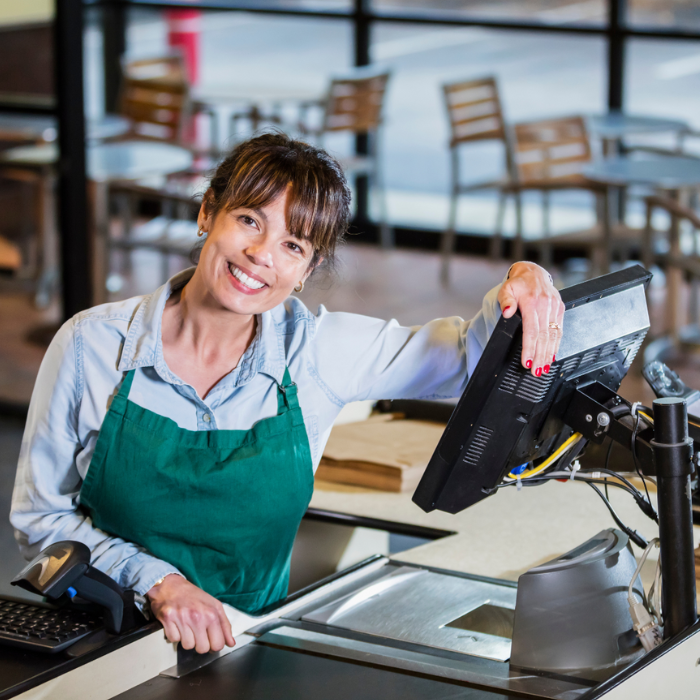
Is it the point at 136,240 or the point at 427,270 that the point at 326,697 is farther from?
the point at 427,270

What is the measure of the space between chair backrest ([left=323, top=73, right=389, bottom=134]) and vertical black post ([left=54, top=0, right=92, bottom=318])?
6.72ft

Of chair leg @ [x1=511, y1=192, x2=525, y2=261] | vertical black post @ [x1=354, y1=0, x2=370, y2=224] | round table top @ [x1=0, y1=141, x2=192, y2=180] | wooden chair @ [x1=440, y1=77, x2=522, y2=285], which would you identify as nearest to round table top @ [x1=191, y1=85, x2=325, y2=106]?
round table top @ [x1=0, y1=141, x2=192, y2=180]

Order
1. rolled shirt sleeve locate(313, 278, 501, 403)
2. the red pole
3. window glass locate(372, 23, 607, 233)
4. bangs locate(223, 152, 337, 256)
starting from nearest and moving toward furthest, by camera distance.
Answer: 1. bangs locate(223, 152, 337, 256)
2. rolled shirt sleeve locate(313, 278, 501, 403)
3. window glass locate(372, 23, 607, 233)
4. the red pole

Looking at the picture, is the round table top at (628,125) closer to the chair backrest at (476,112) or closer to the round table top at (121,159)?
the chair backrest at (476,112)

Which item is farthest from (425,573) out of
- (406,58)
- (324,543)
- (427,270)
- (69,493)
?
(406,58)

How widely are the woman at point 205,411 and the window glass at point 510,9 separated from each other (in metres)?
4.93

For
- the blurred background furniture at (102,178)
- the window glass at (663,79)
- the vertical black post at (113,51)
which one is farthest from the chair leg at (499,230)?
the vertical black post at (113,51)

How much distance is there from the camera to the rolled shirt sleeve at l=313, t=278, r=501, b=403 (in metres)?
1.59

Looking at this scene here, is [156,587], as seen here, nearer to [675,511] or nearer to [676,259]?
[675,511]

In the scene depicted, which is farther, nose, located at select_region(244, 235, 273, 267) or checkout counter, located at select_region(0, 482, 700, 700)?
nose, located at select_region(244, 235, 273, 267)

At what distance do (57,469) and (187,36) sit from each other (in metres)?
6.12

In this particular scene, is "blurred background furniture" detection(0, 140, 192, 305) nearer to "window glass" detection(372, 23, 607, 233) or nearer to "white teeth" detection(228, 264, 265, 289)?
"window glass" detection(372, 23, 607, 233)

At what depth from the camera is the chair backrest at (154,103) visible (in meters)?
5.81

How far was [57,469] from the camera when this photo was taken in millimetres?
1475
